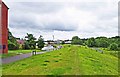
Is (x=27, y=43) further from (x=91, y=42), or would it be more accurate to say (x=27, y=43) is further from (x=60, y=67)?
(x=60, y=67)

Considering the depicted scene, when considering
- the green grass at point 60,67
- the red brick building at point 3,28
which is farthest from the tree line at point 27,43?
the green grass at point 60,67

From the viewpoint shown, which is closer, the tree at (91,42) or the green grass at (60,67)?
the green grass at (60,67)

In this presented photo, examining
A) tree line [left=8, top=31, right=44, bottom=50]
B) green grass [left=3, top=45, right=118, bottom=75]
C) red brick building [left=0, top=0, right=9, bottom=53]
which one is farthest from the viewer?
tree line [left=8, top=31, right=44, bottom=50]

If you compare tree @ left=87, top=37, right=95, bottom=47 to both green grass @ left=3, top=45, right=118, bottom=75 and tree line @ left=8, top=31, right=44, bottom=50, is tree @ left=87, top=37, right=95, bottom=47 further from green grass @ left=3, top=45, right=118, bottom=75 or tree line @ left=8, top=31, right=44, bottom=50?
green grass @ left=3, top=45, right=118, bottom=75

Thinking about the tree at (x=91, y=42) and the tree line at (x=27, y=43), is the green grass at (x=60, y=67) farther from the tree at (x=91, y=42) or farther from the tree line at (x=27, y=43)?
the tree at (x=91, y=42)

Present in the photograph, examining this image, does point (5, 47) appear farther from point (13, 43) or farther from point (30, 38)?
point (30, 38)

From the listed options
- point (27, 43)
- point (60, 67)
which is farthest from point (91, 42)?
point (60, 67)

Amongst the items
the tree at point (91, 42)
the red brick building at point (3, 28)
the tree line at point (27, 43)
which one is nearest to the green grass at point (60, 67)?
the red brick building at point (3, 28)

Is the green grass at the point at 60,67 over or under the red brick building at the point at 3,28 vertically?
under

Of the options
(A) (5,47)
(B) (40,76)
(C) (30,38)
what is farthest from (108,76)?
(C) (30,38)

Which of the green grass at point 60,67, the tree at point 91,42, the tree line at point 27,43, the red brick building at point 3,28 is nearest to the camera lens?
the green grass at point 60,67

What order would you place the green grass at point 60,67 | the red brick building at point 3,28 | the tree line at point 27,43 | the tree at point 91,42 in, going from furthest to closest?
the tree at point 91,42
the tree line at point 27,43
the red brick building at point 3,28
the green grass at point 60,67

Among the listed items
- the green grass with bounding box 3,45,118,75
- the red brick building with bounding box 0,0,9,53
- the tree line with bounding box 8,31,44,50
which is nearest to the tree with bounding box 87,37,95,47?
the tree line with bounding box 8,31,44,50

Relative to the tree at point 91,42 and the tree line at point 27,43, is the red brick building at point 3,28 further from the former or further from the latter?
the tree at point 91,42
